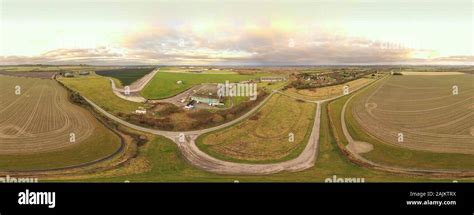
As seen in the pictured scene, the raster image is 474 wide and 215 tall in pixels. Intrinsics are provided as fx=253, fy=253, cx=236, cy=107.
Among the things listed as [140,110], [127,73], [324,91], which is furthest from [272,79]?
[127,73]

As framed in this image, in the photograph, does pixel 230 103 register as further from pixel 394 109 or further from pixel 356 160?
pixel 394 109

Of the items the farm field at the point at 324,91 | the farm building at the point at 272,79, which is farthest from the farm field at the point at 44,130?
the farm field at the point at 324,91

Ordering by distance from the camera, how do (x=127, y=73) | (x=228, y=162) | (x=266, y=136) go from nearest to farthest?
(x=228, y=162), (x=266, y=136), (x=127, y=73)

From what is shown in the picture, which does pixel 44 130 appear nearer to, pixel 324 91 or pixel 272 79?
pixel 272 79
